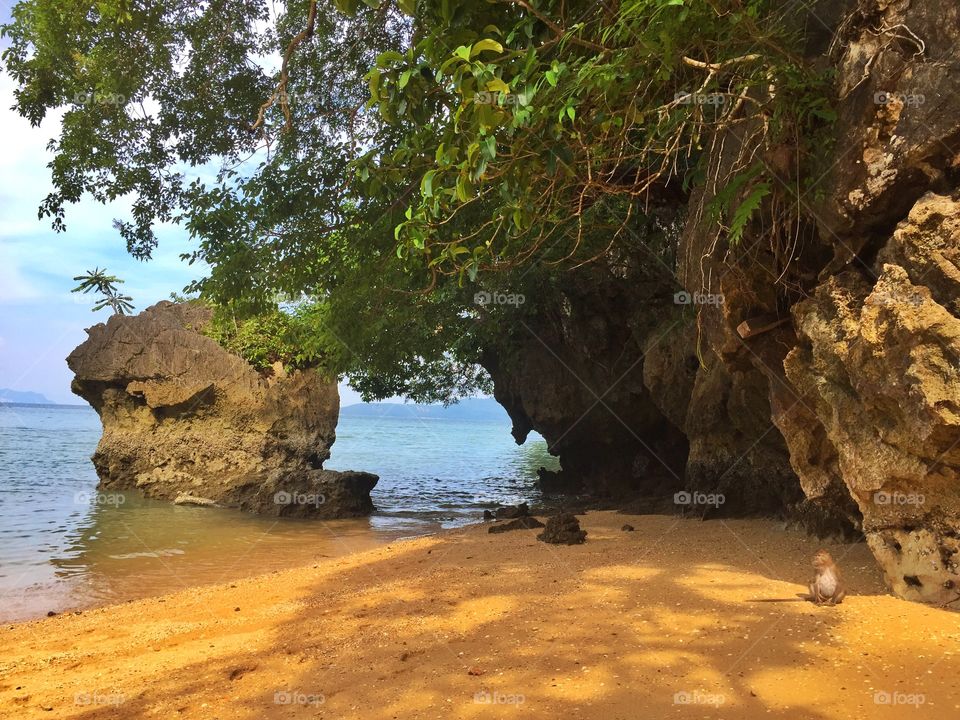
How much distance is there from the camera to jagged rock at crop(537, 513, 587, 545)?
893 cm

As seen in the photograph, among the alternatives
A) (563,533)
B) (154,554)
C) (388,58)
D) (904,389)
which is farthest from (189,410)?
(904,389)

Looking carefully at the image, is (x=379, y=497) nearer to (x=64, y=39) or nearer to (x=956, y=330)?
(x=64, y=39)

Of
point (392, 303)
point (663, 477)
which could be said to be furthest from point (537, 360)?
point (392, 303)

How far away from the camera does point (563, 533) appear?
29.7 feet

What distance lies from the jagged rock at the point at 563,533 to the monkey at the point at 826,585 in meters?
3.83

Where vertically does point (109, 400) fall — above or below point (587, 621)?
above

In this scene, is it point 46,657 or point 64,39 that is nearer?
point 46,657

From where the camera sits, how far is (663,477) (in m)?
16.1

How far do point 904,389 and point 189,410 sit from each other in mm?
18990

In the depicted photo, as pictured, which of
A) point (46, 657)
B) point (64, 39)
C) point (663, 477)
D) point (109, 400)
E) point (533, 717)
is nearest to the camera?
point (533, 717)

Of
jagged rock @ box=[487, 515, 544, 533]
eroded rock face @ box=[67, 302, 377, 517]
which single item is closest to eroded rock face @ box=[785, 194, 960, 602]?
jagged rock @ box=[487, 515, 544, 533]

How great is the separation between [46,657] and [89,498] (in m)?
14.6

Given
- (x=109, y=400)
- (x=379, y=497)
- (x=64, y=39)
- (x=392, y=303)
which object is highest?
(x=64, y=39)

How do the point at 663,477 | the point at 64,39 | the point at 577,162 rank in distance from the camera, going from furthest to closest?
1. the point at 663,477
2. the point at 64,39
3. the point at 577,162
